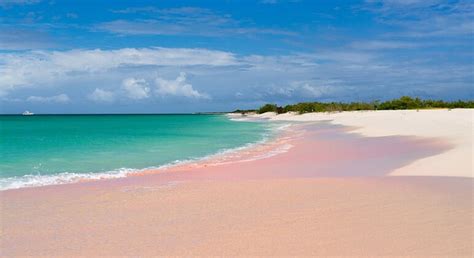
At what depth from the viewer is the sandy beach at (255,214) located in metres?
4.89

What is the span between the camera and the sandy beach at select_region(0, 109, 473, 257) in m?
4.89

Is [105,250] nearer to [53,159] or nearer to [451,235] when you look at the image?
[451,235]

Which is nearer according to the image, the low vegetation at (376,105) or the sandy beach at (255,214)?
the sandy beach at (255,214)

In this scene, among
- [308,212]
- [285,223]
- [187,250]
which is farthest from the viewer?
[308,212]

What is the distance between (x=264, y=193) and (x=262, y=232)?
2.65 meters

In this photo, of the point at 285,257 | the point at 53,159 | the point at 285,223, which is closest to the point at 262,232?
the point at 285,223

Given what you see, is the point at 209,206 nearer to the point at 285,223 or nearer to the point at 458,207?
the point at 285,223

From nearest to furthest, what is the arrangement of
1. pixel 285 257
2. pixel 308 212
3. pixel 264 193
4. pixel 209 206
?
pixel 285 257 → pixel 308 212 → pixel 209 206 → pixel 264 193

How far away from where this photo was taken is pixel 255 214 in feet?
20.9

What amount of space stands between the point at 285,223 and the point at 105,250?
94.7 inches

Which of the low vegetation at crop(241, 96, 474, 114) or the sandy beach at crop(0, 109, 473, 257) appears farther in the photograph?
the low vegetation at crop(241, 96, 474, 114)

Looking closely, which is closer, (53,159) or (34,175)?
(34,175)

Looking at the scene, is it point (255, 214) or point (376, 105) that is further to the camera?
point (376, 105)

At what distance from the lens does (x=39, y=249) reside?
5.04 meters
